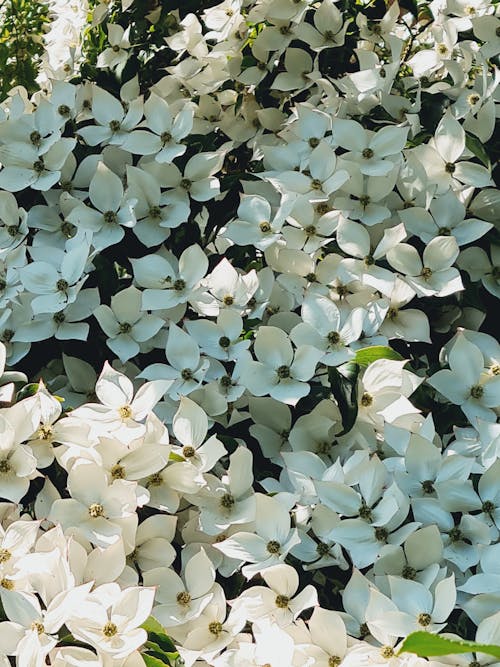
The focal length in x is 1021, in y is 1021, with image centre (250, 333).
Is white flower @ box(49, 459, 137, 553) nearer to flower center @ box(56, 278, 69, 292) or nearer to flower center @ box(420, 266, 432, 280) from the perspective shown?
flower center @ box(56, 278, 69, 292)

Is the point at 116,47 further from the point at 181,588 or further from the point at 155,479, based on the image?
the point at 181,588

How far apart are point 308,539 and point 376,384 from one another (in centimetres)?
19

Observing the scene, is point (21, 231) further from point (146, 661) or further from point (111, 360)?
point (146, 661)

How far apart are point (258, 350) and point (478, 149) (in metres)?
0.39

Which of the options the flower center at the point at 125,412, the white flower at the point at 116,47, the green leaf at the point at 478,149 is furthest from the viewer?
the white flower at the point at 116,47

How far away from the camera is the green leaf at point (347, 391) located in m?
1.05

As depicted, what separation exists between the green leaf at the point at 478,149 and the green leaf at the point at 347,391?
34 centimetres

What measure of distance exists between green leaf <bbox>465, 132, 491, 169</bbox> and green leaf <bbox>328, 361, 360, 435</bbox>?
1.13 feet

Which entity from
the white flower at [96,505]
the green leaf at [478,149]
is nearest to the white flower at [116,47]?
the green leaf at [478,149]

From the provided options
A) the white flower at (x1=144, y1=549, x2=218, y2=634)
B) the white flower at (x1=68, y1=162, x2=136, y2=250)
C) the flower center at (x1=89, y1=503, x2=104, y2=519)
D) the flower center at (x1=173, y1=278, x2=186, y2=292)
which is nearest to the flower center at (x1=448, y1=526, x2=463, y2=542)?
the white flower at (x1=144, y1=549, x2=218, y2=634)

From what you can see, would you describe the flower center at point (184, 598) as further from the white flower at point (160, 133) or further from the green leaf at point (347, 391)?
the white flower at point (160, 133)

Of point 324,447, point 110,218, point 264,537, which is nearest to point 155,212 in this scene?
point 110,218

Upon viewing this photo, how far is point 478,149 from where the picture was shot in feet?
4.07

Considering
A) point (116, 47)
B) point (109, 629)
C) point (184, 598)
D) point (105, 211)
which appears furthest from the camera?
point (116, 47)
